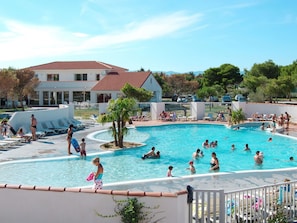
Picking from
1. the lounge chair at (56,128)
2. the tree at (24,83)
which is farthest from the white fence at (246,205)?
the tree at (24,83)

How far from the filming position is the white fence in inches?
288

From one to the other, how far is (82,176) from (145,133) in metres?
13.0

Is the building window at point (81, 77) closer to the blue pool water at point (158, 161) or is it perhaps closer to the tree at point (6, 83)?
the tree at point (6, 83)

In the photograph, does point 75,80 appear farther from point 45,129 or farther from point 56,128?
point 45,129

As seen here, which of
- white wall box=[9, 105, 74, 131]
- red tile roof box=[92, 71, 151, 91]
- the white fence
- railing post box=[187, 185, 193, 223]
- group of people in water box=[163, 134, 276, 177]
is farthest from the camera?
red tile roof box=[92, 71, 151, 91]

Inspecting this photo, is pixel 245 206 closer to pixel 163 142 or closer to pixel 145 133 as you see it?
pixel 163 142

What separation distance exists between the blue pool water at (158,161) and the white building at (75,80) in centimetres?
2368

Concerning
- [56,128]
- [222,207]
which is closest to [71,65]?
[56,128]

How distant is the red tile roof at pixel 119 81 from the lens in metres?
48.1

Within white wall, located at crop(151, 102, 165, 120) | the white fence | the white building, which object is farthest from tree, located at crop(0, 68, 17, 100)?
the white fence

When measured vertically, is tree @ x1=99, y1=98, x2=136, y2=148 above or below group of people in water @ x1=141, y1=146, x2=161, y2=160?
above

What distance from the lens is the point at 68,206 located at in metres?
7.57

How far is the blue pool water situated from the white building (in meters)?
23.7

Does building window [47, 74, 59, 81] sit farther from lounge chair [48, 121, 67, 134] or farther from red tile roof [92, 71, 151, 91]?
lounge chair [48, 121, 67, 134]
